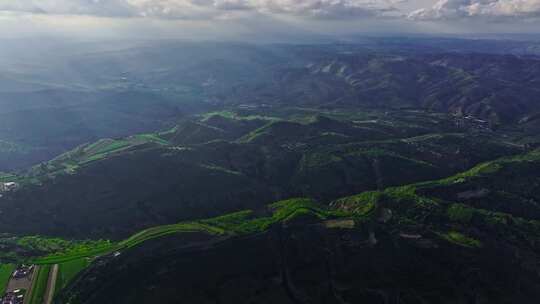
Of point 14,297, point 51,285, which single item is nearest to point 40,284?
point 51,285

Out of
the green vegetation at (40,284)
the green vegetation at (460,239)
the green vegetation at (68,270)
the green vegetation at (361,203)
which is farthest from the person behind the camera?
the green vegetation at (361,203)

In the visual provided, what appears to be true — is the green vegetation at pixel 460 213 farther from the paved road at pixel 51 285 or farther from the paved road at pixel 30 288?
the paved road at pixel 30 288

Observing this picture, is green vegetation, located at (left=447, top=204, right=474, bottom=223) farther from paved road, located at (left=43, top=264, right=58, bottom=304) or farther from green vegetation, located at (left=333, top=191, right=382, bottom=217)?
paved road, located at (left=43, top=264, right=58, bottom=304)

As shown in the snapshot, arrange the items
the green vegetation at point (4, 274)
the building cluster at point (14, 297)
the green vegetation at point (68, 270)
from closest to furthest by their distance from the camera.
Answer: the building cluster at point (14, 297) < the green vegetation at point (4, 274) < the green vegetation at point (68, 270)

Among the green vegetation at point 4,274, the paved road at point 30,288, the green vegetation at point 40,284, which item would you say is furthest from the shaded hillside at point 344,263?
the green vegetation at point 4,274

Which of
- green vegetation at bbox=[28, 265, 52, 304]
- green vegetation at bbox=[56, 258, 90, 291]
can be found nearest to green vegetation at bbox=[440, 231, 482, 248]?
green vegetation at bbox=[56, 258, 90, 291]

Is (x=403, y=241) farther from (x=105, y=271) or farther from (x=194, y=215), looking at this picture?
(x=105, y=271)

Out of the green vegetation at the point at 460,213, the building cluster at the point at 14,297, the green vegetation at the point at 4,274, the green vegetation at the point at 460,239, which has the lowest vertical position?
the green vegetation at the point at 460,239

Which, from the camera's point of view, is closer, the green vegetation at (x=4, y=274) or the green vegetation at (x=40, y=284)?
the green vegetation at (x=40, y=284)
